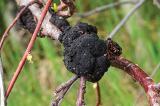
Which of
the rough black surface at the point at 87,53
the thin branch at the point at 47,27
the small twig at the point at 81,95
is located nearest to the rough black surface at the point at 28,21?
the thin branch at the point at 47,27

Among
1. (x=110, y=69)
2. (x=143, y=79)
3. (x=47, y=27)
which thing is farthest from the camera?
(x=110, y=69)

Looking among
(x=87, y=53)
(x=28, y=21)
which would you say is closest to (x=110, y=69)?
(x=28, y=21)

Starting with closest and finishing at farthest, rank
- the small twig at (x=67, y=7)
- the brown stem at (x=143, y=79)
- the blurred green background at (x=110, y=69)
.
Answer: the brown stem at (x=143, y=79), the small twig at (x=67, y=7), the blurred green background at (x=110, y=69)

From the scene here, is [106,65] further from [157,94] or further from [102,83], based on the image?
[102,83]

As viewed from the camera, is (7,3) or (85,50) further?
(7,3)

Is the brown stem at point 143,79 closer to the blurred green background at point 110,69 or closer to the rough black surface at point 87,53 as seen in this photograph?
the rough black surface at point 87,53

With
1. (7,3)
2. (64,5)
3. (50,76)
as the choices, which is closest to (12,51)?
(50,76)

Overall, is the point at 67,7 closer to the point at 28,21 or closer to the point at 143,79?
the point at 28,21
